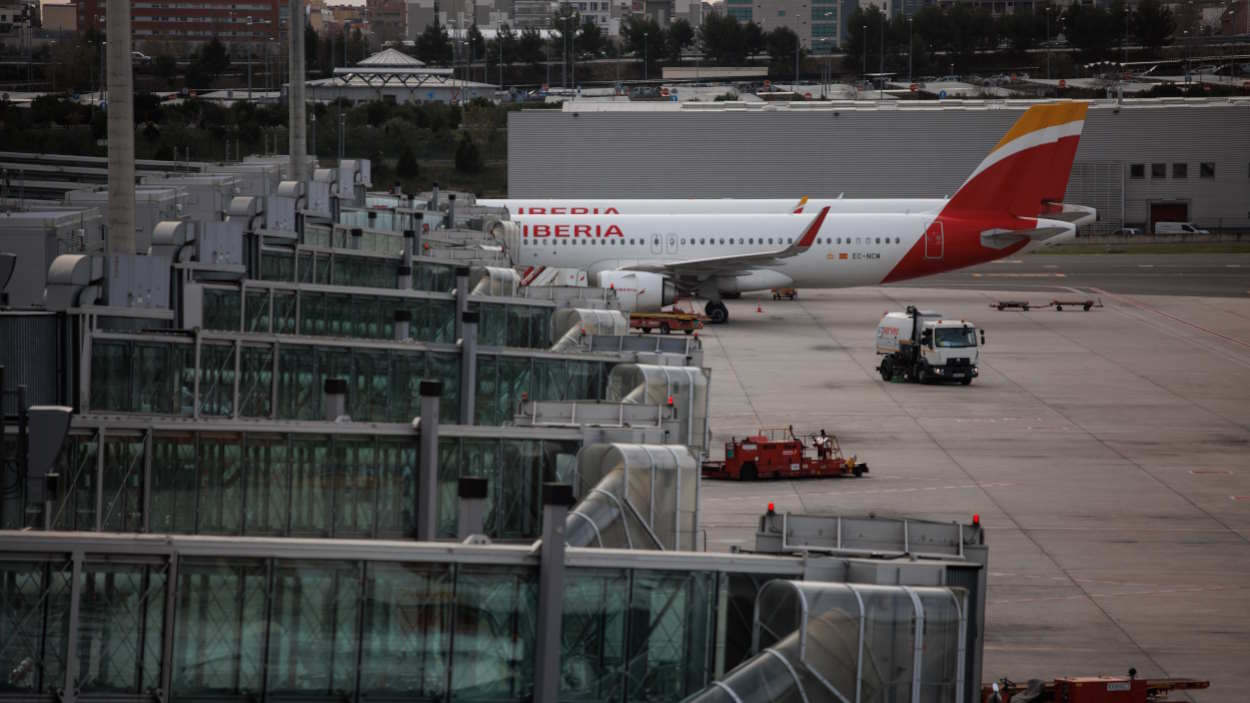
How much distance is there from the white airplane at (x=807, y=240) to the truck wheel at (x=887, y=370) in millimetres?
14056

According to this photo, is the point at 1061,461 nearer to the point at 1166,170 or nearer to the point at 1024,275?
the point at 1024,275

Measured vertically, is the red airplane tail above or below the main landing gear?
above

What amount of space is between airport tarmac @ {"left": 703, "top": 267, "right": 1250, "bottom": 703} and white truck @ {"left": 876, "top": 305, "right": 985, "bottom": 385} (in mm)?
796

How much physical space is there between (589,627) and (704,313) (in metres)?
58.1

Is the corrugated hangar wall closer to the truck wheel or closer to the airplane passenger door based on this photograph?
the airplane passenger door

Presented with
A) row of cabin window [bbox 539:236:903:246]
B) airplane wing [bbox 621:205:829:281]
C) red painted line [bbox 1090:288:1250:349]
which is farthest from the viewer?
row of cabin window [bbox 539:236:903:246]

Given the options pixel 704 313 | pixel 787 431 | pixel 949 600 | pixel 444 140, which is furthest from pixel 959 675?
pixel 444 140

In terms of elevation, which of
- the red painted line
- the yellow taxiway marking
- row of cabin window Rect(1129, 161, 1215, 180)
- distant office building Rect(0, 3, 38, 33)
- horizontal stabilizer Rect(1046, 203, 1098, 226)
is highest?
distant office building Rect(0, 3, 38, 33)

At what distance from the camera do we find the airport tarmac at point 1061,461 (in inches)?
1001

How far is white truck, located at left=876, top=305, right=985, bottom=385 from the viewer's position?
52.1 m

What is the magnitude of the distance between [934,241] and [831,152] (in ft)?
127

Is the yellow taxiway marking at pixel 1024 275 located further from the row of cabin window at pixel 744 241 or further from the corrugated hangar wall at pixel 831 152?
the row of cabin window at pixel 744 241

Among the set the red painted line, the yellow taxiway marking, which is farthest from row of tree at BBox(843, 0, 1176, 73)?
the red painted line

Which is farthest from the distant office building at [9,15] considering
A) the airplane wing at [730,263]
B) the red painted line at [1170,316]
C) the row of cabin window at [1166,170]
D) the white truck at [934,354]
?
the white truck at [934,354]
